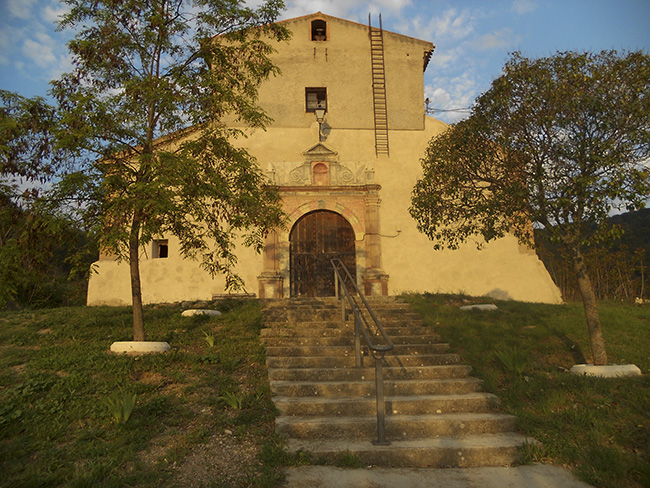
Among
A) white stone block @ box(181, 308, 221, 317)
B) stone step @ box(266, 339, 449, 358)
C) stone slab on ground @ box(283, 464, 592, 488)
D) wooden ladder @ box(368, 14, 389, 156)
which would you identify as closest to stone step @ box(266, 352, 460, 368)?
stone step @ box(266, 339, 449, 358)

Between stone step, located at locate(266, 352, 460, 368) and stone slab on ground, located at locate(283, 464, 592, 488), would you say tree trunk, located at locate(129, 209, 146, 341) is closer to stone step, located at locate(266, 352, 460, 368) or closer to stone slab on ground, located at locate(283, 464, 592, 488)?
stone step, located at locate(266, 352, 460, 368)

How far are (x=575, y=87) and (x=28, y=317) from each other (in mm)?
9430

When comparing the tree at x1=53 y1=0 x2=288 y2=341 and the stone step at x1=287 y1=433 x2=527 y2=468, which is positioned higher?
the tree at x1=53 y1=0 x2=288 y2=341

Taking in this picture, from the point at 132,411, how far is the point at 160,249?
7902 millimetres

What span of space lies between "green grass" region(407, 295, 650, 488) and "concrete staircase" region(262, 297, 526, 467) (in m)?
0.29

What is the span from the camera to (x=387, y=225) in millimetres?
11406

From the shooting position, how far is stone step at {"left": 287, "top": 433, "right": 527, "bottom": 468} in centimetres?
408

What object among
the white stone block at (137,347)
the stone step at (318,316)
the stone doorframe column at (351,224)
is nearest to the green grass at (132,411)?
the white stone block at (137,347)

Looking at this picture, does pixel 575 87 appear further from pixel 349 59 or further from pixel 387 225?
pixel 349 59

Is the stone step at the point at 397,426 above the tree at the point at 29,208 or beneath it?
beneath

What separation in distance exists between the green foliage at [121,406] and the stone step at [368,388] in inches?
61.7

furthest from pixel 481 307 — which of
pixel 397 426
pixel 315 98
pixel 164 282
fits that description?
pixel 164 282

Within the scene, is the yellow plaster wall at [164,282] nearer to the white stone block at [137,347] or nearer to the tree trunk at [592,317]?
the white stone block at [137,347]

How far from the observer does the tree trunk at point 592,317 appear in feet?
19.6
